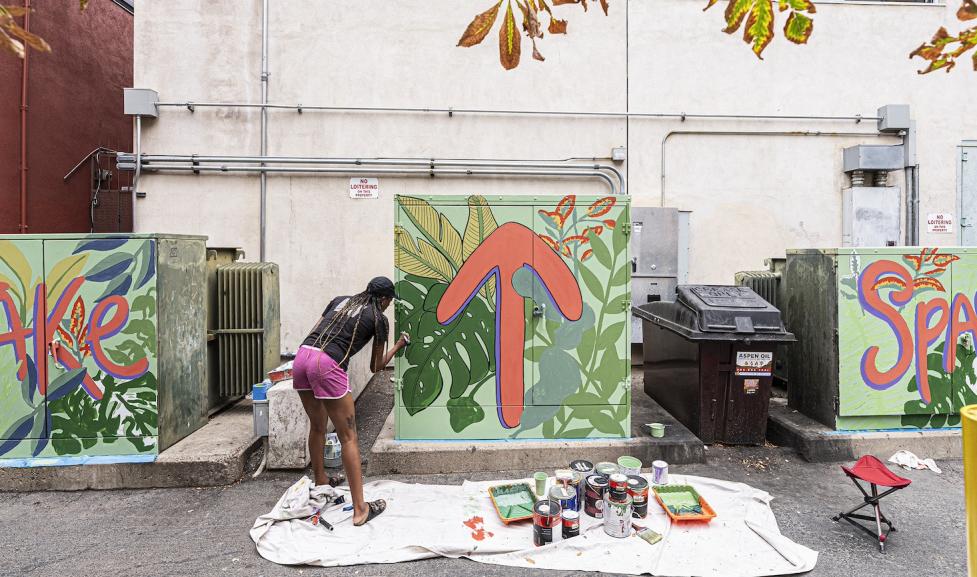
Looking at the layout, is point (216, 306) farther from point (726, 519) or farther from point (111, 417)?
point (726, 519)

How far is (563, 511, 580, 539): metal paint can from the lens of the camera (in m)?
3.17

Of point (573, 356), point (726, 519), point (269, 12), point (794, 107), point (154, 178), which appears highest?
point (269, 12)

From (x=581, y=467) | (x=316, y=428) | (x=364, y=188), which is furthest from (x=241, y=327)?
(x=581, y=467)

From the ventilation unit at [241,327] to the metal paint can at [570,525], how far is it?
11.6 feet

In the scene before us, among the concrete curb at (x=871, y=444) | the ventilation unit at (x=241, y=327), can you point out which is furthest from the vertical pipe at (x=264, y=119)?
the concrete curb at (x=871, y=444)

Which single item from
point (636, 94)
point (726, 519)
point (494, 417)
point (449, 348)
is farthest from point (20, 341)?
point (636, 94)

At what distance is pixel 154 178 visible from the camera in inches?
265

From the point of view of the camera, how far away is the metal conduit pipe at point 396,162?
667cm

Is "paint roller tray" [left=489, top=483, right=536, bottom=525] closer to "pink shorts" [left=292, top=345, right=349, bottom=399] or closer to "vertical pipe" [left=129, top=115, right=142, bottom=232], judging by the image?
"pink shorts" [left=292, top=345, right=349, bottom=399]

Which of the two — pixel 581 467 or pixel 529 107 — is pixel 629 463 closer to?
pixel 581 467

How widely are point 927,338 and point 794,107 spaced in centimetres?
413

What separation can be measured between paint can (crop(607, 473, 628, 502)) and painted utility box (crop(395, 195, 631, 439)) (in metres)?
1.06

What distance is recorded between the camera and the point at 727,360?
4.46 m

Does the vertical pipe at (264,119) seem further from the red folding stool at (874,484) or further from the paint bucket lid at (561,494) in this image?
the red folding stool at (874,484)
